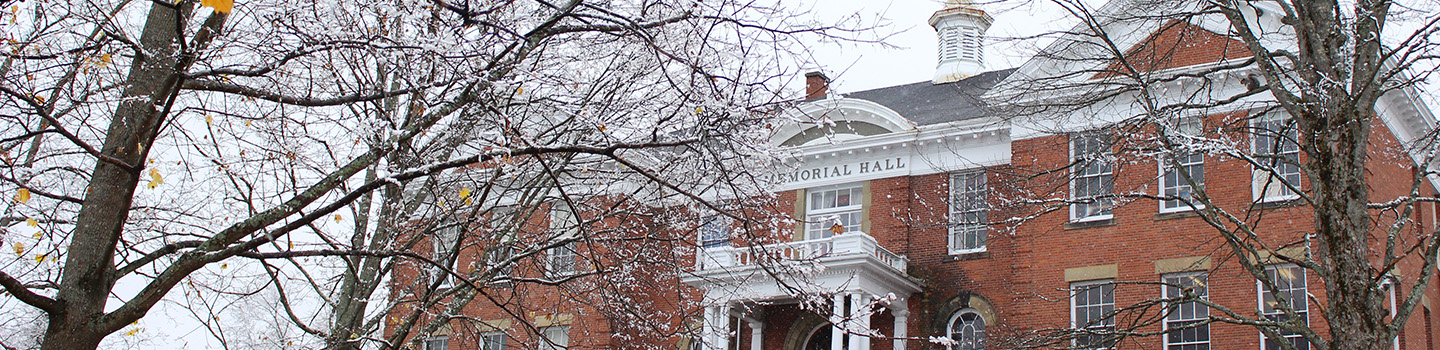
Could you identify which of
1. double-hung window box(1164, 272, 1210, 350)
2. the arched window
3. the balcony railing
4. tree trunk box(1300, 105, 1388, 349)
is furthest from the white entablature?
tree trunk box(1300, 105, 1388, 349)

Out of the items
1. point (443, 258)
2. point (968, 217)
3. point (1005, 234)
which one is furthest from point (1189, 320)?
point (443, 258)

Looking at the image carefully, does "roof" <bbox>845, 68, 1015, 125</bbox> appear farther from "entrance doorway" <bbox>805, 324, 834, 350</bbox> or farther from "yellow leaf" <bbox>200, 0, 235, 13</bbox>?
"yellow leaf" <bbox>200, 0, 235, 13</bbox>

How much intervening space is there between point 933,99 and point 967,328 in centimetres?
525

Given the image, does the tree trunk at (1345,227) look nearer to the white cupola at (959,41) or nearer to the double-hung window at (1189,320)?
the double-hung window at (1189,320)

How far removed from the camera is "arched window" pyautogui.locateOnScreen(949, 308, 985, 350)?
21266mm

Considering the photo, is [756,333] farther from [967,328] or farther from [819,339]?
[967,328]

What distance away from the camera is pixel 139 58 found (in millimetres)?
7031

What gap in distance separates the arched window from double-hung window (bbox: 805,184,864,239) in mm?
2618

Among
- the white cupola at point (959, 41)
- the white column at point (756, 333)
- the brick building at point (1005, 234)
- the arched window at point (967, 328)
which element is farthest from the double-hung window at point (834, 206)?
the white cupola at point (959, 41)

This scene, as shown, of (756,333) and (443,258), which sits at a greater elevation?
(756,333)

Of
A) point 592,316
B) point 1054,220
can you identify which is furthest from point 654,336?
point 1054,220

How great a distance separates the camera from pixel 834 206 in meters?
23.7

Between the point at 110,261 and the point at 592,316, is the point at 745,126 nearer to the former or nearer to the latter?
the point at 110,261

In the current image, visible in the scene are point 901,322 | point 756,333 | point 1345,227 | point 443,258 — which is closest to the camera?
point 1345,227
